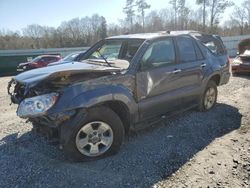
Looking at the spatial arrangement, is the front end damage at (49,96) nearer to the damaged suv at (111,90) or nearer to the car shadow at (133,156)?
the damaged suv at (111,90)

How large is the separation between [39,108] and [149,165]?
5.43 feet

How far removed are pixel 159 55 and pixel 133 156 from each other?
1776 millimetres

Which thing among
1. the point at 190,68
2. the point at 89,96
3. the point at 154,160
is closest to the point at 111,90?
the point at 89,96

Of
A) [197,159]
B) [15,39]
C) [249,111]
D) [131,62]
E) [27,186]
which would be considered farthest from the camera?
[15,39]

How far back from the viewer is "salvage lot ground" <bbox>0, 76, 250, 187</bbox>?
132 inches

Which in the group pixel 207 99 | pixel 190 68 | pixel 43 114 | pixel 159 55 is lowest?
pixel 207 99

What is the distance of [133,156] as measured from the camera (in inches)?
156

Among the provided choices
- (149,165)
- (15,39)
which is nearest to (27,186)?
(149,165)

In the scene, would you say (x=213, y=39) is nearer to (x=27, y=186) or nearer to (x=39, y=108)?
(x=39, y=108)

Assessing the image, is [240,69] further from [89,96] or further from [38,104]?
[38,104]

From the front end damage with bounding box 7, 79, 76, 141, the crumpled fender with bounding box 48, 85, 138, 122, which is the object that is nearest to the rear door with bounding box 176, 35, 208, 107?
the crumpled fender with bounding box 48, 85, 138, 122

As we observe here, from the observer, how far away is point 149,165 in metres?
3.69

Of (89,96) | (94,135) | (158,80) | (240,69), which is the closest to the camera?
(89,96)

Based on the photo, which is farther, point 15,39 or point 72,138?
point 15,39
